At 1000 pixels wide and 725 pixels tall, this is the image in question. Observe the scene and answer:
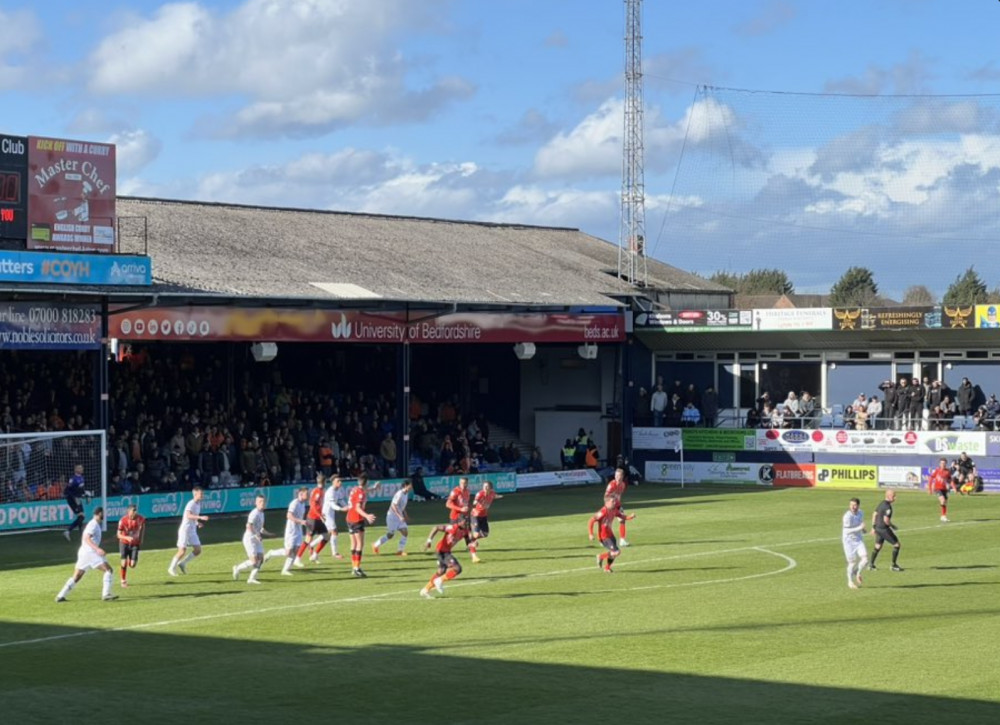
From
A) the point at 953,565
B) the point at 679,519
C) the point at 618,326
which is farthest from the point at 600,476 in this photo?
the point at 953,565

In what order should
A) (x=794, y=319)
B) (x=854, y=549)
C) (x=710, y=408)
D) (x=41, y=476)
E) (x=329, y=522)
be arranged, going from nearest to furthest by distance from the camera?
1. (x=854, y=549)
2. (x=329, y=522)
3. (x=41, y=476)
4. (x=794, y=319)
5. (x=710, y=408)

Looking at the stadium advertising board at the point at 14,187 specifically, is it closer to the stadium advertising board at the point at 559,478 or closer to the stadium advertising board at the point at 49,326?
the stadium advertising board at the point at 49,326

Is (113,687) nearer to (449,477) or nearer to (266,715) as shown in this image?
(266,715)

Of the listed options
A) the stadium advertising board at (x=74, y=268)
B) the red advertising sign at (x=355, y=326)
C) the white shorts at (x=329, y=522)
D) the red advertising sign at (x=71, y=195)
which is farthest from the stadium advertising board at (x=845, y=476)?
the white shorts at (x=329, y=522)

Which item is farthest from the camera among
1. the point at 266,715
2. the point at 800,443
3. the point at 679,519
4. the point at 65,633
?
the point at 800,443

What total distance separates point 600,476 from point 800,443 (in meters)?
7.92

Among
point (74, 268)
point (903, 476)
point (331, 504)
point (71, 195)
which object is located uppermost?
point (71, 195)

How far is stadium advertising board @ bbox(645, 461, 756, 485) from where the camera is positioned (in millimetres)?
59281

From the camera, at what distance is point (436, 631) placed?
2453 cm

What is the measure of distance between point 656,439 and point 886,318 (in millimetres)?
10329

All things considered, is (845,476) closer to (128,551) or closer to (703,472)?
(703,472)

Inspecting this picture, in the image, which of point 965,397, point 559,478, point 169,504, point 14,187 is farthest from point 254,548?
point 965,397

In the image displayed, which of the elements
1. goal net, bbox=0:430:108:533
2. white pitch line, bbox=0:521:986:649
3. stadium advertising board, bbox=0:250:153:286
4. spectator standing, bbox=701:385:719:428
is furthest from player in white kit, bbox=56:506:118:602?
spectator standing, bbox=701:385:719:428

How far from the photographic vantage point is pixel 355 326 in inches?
1991
